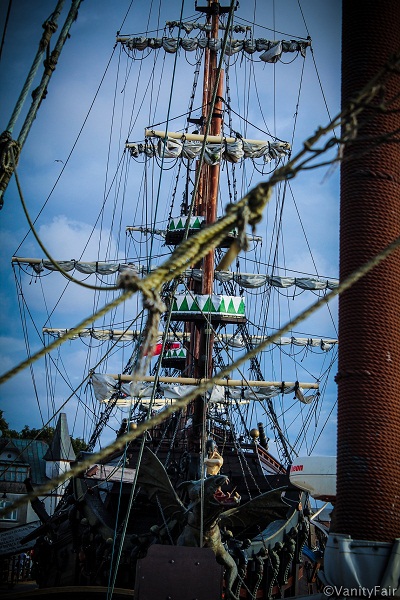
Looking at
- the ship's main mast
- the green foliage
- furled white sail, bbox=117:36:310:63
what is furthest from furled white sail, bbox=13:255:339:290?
the green foliage

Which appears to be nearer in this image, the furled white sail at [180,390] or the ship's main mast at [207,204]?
the ship's main mast at [207,204]

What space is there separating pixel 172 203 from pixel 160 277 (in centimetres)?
3205

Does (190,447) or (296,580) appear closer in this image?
(296,580)

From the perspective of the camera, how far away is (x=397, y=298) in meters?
7.28

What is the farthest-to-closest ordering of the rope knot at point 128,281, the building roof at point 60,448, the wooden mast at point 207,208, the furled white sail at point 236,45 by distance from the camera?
1. the building roof at point 60,448
2. the furled white sail at point 236,45
3. the wooden mast at point 207,208
4. the rope knot at point 128,281

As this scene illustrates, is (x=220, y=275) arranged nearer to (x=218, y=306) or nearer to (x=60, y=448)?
(x=218, y=306)

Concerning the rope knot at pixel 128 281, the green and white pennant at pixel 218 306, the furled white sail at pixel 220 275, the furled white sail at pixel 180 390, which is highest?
the furled white sail at pixel 220 275

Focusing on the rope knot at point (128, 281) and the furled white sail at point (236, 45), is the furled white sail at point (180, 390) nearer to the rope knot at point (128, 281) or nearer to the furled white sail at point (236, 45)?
the furled white sail at point (236, 45)

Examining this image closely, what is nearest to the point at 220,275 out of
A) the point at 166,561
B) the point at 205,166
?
the point at 205,166

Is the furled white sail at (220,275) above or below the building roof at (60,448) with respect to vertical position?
above

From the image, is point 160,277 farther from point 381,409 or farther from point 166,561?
point 166,561

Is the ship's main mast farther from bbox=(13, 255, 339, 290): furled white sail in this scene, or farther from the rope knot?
the rope knot

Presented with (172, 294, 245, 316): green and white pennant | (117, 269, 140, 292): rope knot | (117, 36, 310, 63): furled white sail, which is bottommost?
(117, 269, 140, 292): rope knot

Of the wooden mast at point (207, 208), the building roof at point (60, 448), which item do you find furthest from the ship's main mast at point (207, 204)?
the building roof at point (60, 448)
